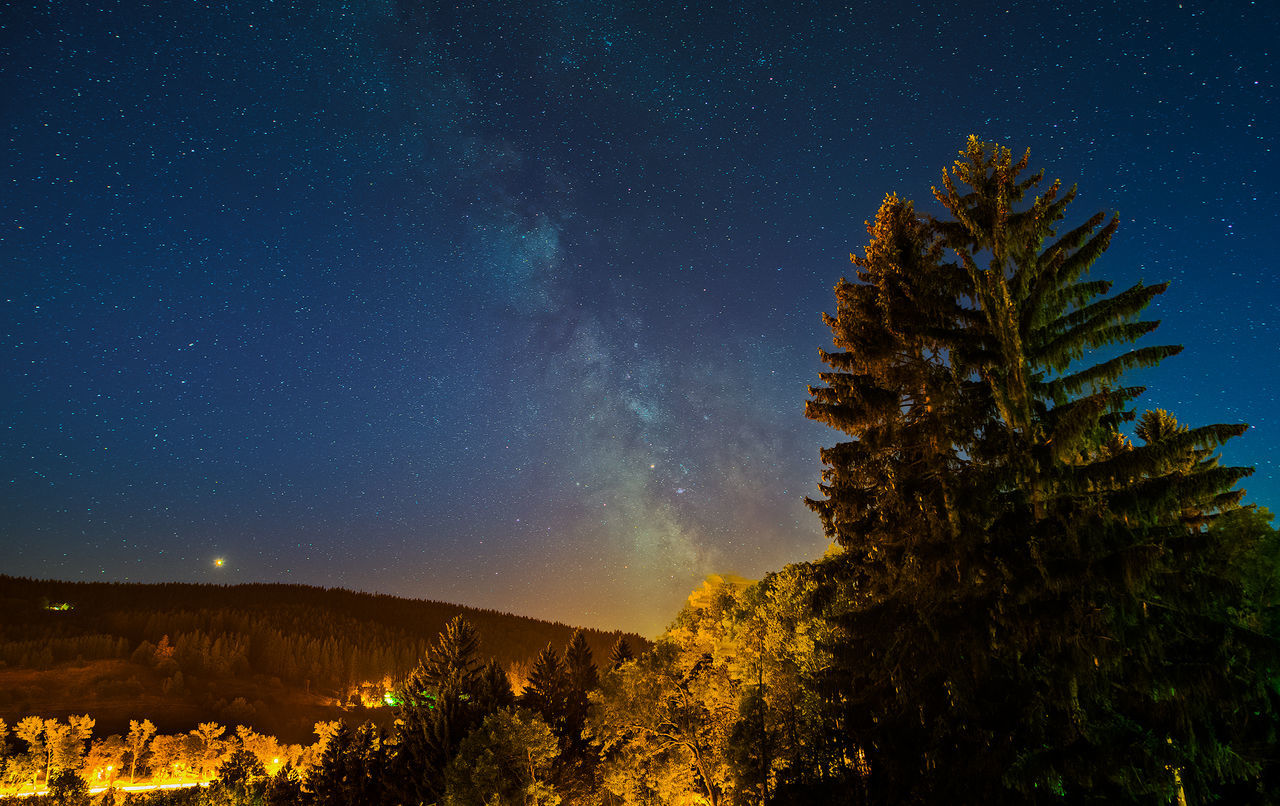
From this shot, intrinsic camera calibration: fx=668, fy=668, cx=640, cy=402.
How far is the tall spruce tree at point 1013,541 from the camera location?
11.9m

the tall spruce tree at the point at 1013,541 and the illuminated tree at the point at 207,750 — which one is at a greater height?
the tall spruce tree at the point at 1013,541

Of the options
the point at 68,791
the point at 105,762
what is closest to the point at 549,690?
the point at 68,791

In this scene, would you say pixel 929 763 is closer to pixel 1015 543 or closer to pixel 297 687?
pixel 1015 543

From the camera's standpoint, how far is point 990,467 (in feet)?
47.8

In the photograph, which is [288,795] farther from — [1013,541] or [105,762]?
[105,762]

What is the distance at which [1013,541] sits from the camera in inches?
541

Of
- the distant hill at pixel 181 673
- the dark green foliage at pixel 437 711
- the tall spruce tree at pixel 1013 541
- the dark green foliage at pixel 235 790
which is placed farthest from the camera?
the distant hill at pixel 181 673

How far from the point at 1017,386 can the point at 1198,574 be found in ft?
14.7

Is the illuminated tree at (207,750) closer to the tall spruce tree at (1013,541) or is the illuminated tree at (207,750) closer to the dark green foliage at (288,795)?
the dark green foliage at (288,795)

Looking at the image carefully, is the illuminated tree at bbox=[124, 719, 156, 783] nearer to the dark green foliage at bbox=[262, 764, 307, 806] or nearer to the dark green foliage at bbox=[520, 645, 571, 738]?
the dark green foliage at bbox=[262, 764, 307, 806]

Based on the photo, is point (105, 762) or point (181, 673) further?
point (181, 673)

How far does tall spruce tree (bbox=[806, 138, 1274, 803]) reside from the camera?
11914 mm

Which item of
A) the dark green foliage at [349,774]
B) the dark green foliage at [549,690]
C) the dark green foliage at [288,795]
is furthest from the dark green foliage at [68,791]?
the dark green foliage at [549,690]

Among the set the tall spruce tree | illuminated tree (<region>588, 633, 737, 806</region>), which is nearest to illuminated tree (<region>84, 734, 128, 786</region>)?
illuminated tree (<region>588, 633, 737, 806</region>)
